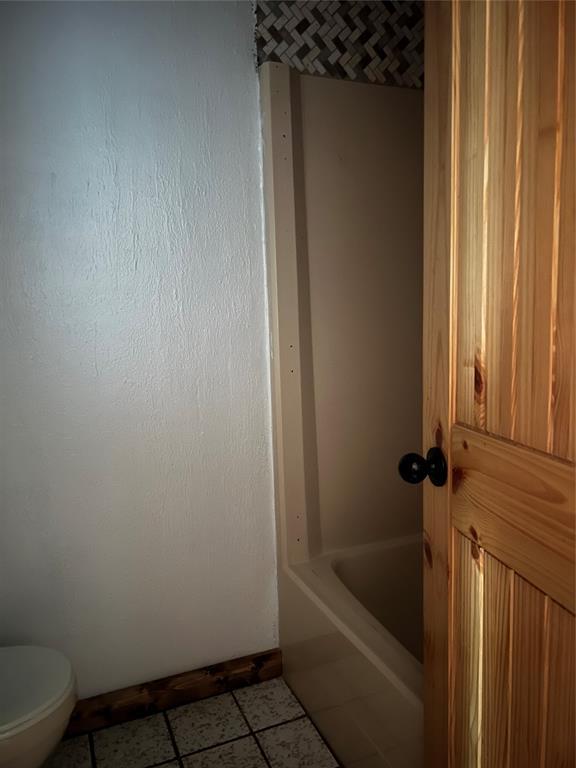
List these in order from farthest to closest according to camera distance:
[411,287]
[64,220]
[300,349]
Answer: [411,287] → [300,349] → [64,220]

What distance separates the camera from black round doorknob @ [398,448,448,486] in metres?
1.24

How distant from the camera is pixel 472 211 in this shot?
110cm

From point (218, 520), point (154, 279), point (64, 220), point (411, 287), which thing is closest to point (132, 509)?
point (218, 520)

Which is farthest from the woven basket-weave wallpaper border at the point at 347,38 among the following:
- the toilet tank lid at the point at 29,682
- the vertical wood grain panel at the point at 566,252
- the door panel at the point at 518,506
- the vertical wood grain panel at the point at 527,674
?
the toilet tank lid at the point at 29,682

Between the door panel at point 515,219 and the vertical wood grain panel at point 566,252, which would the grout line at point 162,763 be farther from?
the vertical wood grain panel at point 566,252

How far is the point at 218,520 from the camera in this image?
217 cm

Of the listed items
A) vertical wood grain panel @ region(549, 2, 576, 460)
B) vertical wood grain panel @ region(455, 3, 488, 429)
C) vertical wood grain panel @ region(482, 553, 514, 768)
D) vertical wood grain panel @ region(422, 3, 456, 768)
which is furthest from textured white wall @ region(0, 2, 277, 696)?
vertical wood grain panel @ region(549, 2, 576, 460)

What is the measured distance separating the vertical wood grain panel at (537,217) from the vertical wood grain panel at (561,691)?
0.85ft

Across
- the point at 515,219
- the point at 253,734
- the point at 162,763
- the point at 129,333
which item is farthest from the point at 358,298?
the point at 162,763

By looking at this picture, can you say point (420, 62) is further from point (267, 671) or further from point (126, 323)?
point (267, 671)

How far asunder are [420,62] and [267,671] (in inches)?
87.3

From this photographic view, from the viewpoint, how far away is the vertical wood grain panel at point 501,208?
3.25ft

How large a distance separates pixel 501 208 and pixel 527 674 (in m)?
0.75

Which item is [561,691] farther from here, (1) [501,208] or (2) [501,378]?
(1) [501,208]
